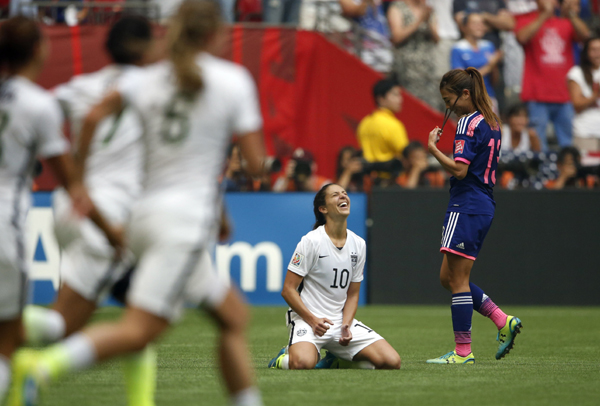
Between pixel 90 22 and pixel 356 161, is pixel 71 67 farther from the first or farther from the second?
pixel 356 161

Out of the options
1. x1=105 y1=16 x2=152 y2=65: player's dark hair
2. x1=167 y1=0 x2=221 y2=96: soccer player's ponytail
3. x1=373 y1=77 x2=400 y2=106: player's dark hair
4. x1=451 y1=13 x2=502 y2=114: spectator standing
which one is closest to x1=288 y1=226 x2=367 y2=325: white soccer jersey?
x1=105 y1=16 x2=152 y2=65: player's dark hair

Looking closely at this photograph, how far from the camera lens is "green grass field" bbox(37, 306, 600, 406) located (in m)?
5.32

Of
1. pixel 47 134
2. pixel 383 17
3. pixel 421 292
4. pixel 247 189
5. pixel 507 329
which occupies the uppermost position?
pixel 47 134

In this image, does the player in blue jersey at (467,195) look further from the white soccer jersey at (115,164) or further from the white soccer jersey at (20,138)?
the white soccer jersey at (20,138)

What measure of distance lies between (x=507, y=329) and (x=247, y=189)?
6.81 m

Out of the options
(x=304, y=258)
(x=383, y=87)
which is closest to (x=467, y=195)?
(x=304, y=258)

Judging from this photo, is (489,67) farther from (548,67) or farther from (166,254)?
(166,254)

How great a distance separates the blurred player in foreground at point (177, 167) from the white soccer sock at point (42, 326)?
2.57 ft

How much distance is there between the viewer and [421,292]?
1287 cm

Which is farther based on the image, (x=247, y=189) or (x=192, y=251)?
(x=247, y=189)

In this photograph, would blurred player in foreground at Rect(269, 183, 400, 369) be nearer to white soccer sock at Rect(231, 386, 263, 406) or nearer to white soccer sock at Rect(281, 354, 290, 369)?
white soccer sock at Rect(281, 354, 290, 369)

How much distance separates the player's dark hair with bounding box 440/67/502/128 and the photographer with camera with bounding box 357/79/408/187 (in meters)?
5.86

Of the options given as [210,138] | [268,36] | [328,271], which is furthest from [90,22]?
[210,138]

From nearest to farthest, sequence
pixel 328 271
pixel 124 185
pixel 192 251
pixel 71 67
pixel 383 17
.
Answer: pixel 192 251, pixel 124 185, pixel 328 271, pixel 71 67, pixel 383 17
